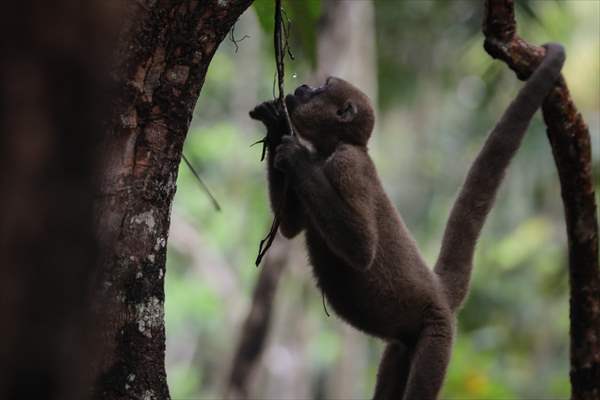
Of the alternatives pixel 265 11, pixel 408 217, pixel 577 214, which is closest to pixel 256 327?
pixel 577 214

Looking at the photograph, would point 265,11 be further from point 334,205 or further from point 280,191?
point 334,205

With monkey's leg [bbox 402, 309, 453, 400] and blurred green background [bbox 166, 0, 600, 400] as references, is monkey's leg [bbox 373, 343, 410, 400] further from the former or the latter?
blurred green background [bbox 166, 0, 600, 400]

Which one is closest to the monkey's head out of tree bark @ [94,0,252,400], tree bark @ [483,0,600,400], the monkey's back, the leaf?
the monkey's back

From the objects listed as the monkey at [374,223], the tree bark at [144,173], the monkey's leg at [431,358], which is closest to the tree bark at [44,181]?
the tree bark at [144,173]

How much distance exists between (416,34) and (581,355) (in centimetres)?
1539

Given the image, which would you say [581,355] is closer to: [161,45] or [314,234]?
[314,234]

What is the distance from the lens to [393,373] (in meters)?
5.12

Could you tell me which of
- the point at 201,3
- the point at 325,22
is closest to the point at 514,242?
the point at 325,22

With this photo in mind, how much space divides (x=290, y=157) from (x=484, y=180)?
4.13 ft

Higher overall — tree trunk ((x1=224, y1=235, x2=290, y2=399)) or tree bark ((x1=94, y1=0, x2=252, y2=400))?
tree trunk ((x1=224, y1=235, x2=290, y2=399))

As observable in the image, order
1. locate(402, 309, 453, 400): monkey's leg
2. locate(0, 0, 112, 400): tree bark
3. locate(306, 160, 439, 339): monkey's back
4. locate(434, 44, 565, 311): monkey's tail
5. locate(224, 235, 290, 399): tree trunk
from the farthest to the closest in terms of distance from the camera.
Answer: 1. locate(224, 235, 290, 399): tree trunk
2. locate(306, 160, 439, 339): monkey's back
3. locate(434, 44, 565, 311): monkey's tail
4. locate(402, 309, 453, 400): monkey's leg
5. locate(0, 0, 112, 400): tree bark

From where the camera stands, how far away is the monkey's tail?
4957mm

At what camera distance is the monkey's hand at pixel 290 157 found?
4.71 metres

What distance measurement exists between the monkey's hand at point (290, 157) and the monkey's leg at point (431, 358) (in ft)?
3.82
